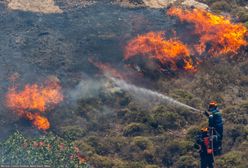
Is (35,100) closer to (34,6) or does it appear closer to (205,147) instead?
(34,6)

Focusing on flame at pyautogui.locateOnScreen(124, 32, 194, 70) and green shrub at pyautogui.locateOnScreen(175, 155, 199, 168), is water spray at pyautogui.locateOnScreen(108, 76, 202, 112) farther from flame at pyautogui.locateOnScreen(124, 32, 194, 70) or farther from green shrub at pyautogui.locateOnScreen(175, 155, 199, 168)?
green shrub at pyautogui.locateOnScreen(175, 155, 199, 168)

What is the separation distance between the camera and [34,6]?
48.5 meters

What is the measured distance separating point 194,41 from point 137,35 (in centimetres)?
506

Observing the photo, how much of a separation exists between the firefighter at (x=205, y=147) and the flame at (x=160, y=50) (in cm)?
1644

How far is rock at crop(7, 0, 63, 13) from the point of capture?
158 ft

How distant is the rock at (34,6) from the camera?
48.2m

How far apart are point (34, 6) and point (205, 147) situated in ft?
89.1

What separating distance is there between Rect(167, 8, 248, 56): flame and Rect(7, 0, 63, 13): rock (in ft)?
39.0

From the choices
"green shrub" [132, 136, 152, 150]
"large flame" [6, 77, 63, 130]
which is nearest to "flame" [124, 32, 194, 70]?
Answer: "large flame" [6, 77, 63, 130]

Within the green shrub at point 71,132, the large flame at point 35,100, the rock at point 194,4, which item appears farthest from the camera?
the rock at point 194,4

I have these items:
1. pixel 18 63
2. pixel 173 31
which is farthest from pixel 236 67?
pixel 18 63

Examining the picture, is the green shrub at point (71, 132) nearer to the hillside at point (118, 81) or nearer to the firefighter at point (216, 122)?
the hillside at point (118, 81)

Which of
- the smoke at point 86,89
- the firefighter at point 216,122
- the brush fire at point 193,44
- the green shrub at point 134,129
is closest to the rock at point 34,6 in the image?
the brush fire at point 193,44

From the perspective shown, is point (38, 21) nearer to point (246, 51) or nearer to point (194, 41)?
point (194, 41)
